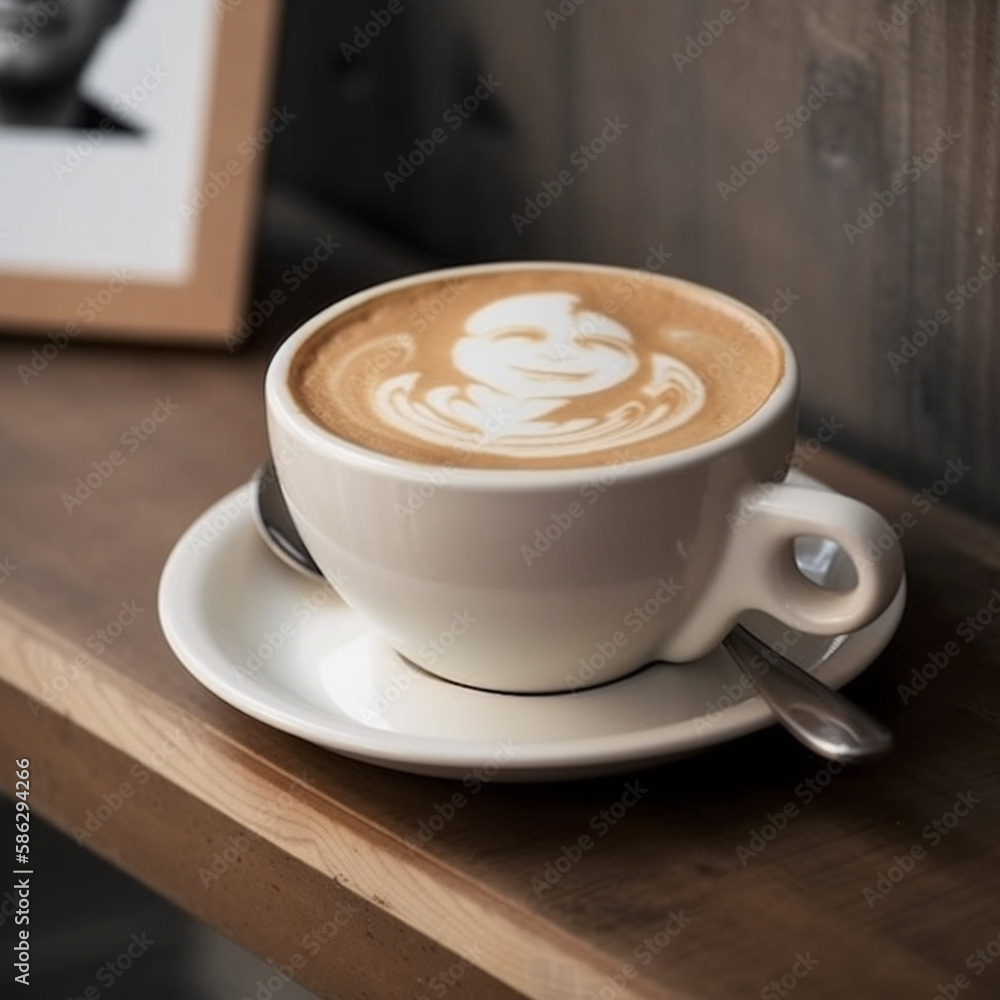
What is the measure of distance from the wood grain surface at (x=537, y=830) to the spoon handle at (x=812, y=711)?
4cm

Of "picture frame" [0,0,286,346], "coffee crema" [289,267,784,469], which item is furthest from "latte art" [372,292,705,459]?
"picture frame" [0,0,286,346]

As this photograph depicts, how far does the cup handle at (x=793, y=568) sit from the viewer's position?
54cm

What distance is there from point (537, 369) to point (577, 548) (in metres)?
0.10

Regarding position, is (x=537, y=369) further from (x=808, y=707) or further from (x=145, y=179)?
(x=145, y=179)

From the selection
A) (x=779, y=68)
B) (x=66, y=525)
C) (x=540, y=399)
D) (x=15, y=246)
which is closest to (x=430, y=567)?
(x=540, y=399)

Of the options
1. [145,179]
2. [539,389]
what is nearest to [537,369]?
[539,389]

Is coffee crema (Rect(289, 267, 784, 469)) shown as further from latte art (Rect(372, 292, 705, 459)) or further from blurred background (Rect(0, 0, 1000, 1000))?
blurred background (Rect(0, 0, 1000, 1000))

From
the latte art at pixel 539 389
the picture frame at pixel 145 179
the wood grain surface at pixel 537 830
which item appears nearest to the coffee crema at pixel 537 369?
the latte art at pixel 539 389

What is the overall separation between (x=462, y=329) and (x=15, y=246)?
44cm

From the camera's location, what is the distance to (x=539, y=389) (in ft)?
2.02

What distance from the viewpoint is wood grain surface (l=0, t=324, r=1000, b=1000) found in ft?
1.69

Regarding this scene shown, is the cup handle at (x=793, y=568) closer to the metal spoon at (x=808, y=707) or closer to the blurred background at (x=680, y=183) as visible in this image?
the metal spoon at (x=808, y=707)

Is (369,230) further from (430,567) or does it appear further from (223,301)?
(430,567)

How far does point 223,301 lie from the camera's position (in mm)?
972
